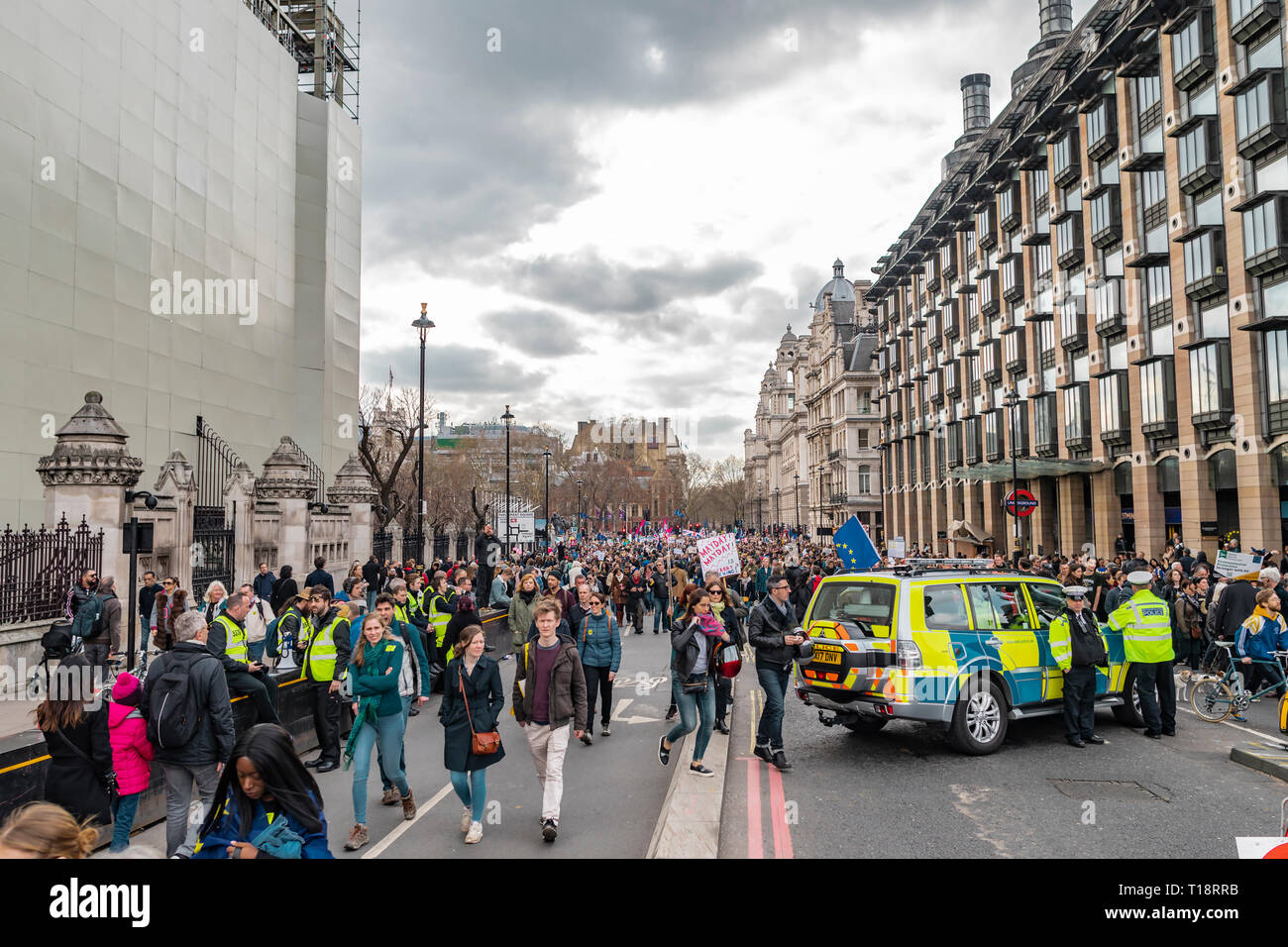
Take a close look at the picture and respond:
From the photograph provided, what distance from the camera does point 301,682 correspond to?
9.73 meters

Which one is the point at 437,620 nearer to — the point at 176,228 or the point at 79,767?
the point at 79,767

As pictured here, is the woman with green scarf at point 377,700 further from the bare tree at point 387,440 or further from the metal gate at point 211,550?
the bare tree at point 387,440

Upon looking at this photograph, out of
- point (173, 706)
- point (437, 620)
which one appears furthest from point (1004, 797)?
point (437, 620)

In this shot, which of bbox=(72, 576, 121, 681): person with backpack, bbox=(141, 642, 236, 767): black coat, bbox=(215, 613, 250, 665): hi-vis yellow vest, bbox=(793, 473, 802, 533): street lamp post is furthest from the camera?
bbox=(793, 473, 802, 533): street lamp post

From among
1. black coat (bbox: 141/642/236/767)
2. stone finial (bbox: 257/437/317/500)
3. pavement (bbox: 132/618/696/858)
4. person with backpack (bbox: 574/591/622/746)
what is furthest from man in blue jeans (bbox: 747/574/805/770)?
stone finial (bbox: 257/437/317/500)

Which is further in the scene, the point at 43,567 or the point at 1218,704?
the point at 43,567

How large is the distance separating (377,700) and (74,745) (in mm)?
2038

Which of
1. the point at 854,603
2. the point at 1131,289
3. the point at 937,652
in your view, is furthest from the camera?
the point at 1131,289

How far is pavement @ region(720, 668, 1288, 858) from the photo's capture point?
6102mm

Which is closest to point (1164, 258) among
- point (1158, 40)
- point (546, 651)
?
point (1158, 40)

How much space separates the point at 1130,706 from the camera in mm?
9992

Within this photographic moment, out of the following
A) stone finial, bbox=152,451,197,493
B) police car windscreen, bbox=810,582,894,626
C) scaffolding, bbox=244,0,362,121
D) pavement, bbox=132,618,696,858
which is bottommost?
pavement, bbox=132,618,696,858

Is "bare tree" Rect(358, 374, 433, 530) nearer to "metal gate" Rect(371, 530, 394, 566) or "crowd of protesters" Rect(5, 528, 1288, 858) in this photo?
"metal gate" Rect(371, 530, 394, 566)

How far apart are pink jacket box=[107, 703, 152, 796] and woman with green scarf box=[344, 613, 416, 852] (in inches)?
56.4
